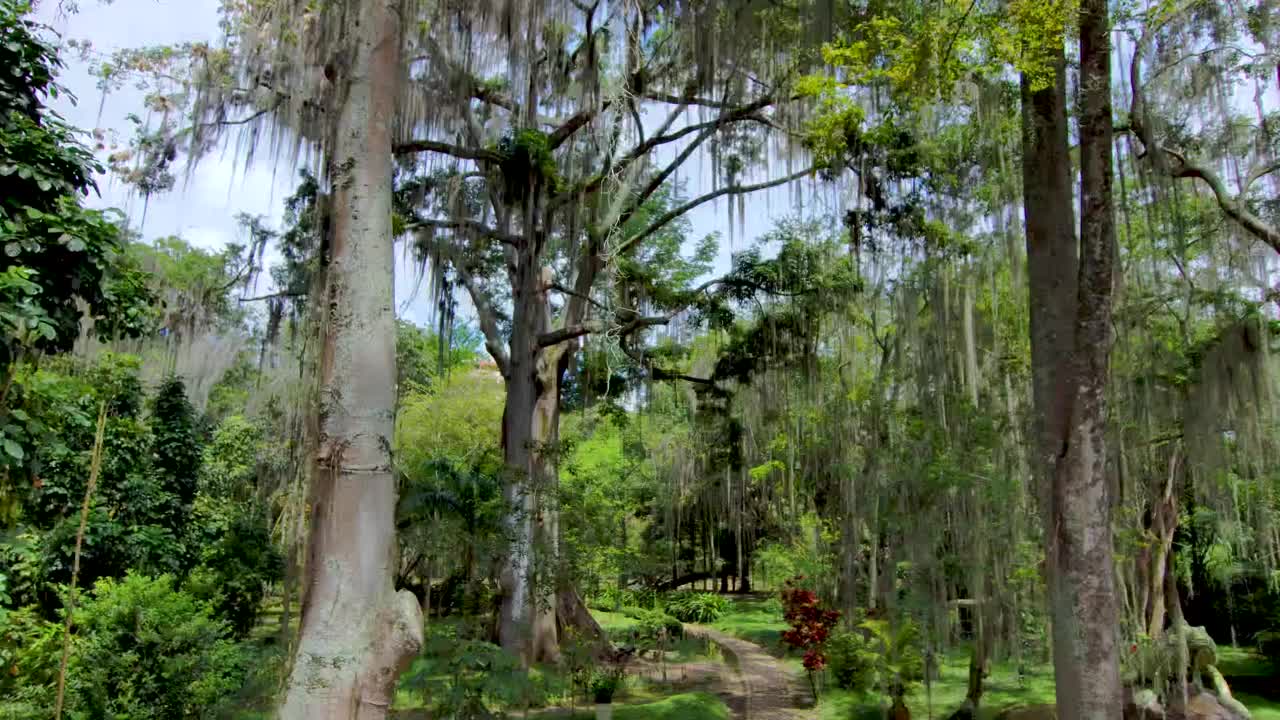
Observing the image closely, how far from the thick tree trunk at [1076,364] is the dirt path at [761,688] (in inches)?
244

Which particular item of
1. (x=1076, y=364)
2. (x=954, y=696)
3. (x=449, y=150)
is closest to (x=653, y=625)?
(x=954, y=696)

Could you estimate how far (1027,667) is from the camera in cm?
1154

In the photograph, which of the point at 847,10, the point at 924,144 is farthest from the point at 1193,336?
the point at 847,10

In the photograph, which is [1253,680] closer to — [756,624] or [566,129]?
[756,624]

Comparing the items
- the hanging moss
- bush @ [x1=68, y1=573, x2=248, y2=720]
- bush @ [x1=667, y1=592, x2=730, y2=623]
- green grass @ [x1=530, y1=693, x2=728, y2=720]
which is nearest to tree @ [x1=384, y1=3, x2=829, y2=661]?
the hanging moss

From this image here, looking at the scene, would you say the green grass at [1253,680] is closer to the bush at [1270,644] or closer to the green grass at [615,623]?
the bush at [1270,644]

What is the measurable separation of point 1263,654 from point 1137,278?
27.8ft

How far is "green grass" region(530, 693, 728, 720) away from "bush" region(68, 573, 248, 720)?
13.7 feet

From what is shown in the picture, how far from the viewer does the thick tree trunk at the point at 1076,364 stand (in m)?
4.75

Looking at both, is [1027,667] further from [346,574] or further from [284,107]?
[284,107]

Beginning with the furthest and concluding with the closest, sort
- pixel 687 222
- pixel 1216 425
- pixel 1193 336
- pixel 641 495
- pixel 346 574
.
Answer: pixel 641 495, pixel 687 222, pixel 1193 336, pixel 1216 425, pixel 346 574

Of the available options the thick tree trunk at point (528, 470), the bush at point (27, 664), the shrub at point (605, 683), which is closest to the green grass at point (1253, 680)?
the shrub at point (605, 683)

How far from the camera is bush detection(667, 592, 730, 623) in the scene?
778 inches

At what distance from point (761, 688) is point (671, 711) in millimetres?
3588
